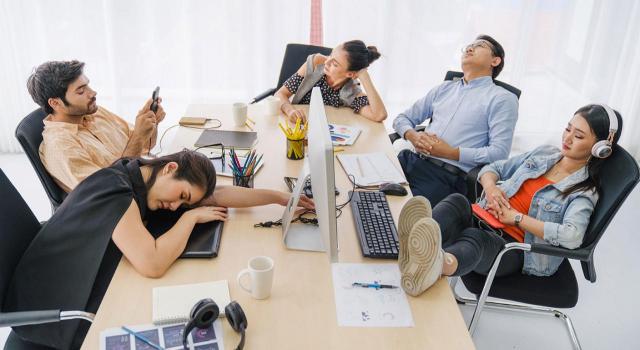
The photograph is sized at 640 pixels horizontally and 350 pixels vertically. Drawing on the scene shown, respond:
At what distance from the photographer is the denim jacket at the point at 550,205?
167 centimetres

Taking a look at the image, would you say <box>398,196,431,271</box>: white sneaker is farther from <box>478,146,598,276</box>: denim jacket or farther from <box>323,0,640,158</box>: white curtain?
<box>323,0,640,158</box>: white curtain

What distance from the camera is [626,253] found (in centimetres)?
278

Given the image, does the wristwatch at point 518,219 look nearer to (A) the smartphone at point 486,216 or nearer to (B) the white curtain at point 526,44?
(A) the smartphone at point 486,216

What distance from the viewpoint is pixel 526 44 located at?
3.58 metres

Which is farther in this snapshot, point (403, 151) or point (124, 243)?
point (403, 151)

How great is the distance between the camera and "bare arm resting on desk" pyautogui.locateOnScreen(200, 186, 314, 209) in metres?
1.66

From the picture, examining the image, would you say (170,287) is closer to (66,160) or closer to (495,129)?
(66,160)

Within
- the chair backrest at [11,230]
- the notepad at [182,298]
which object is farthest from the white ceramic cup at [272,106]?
the notepad at [182,298]

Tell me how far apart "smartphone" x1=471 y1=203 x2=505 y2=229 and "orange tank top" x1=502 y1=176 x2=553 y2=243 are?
0.04m

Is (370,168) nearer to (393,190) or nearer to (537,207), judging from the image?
(393,190)

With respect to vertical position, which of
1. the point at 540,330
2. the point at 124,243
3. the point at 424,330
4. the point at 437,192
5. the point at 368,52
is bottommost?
the point at 540,330

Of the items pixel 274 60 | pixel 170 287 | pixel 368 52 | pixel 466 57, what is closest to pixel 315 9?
pixel 274 60

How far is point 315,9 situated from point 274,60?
0.45 meters

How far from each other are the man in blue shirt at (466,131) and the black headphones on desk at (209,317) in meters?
1.35
